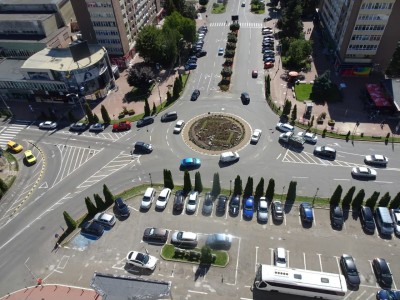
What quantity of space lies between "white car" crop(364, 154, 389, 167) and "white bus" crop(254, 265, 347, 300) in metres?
32.5

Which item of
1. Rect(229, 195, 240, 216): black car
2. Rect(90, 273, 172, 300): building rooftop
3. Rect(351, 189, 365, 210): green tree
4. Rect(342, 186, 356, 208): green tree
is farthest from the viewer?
Rect(229, 195, 240, 216): black car

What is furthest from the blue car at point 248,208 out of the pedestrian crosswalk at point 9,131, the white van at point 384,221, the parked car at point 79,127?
the pedestrian crosswalk at point 9,131

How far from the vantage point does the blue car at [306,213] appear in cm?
6097

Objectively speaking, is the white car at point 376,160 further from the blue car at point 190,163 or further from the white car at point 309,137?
the blue car at point 190,163

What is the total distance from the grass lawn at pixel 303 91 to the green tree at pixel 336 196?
3916cm

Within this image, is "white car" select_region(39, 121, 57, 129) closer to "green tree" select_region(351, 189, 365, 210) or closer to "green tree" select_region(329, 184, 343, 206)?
"green tree" select_region(329, 184, 343, 206)

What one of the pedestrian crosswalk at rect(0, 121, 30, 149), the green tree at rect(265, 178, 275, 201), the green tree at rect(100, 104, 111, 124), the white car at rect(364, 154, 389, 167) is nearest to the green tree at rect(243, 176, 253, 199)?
the green tree at rect(265, 178, 275, 201)

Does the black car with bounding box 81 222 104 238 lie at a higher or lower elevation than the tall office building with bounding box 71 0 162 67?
lower

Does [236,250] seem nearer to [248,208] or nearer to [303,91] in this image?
[248,208]

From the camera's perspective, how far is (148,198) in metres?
66.6

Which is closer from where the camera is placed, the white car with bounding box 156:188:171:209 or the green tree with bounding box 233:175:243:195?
the green tree with bounding box 233:175:243:195

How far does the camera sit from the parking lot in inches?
2092

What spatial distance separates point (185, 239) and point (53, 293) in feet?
76.2

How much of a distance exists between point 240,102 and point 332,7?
5247cm
